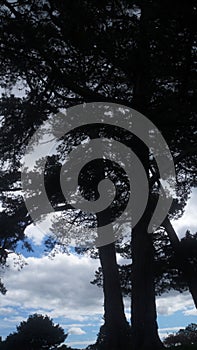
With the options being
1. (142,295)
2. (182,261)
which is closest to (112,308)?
(142,295)

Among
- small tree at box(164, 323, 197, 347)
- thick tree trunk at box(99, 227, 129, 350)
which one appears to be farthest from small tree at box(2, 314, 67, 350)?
thick tree trunk at box(99, 227, 129, 350)

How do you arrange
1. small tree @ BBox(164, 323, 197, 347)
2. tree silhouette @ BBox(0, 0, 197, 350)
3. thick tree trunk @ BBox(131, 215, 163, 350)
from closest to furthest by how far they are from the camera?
tree silhouette @ BBox(0, 0, 197, 350) < thick tree trunk @ BBox(131, 215, 163, 350) < small tree @ BBox(164, 323, 197, 347)

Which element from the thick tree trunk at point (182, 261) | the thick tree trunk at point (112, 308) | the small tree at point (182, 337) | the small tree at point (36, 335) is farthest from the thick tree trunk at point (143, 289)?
the small tree at point (36, 335)

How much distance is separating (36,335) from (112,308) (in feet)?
59.7

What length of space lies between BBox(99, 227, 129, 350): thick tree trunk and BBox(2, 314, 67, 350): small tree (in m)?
17.0

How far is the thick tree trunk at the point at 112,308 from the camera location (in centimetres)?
1381

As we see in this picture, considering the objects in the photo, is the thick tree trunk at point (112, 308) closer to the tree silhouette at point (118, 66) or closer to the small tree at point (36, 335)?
the tree silhouette at point (118, 66)

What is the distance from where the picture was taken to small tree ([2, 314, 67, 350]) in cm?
2978

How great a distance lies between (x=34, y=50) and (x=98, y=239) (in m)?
8.52

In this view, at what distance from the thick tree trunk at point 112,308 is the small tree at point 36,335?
55.8 ft

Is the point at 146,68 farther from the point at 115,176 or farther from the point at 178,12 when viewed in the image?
the point at 115,176

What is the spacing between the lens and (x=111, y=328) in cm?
1427

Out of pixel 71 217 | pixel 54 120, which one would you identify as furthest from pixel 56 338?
pixel 54 120

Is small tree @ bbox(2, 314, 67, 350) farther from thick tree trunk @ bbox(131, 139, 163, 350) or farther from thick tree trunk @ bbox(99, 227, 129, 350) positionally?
thick tree trunk @ bbox(131, 139, 163, 350)
